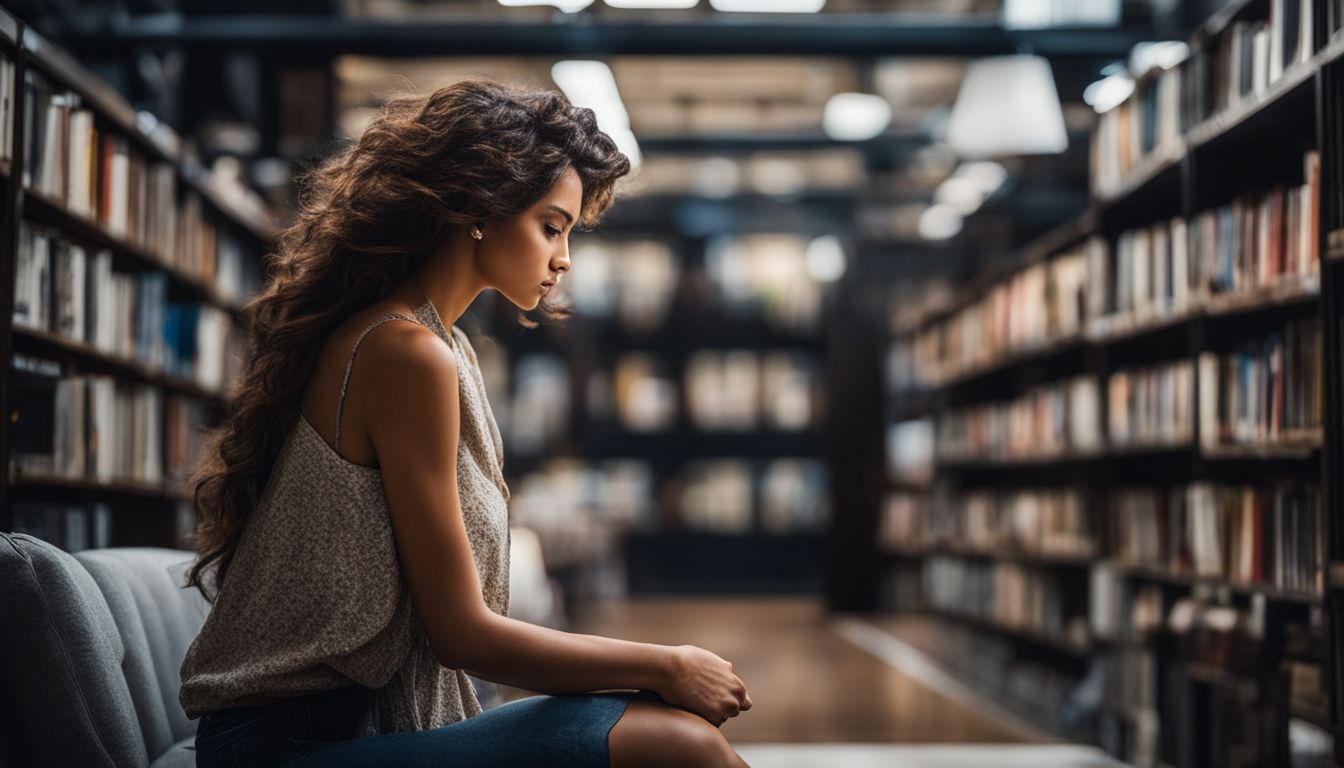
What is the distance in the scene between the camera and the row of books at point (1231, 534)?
3232mm

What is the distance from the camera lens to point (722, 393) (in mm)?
13602

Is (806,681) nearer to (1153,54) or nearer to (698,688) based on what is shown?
(1153,54)

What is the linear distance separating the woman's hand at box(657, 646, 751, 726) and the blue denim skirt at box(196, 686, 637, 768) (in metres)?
0.06

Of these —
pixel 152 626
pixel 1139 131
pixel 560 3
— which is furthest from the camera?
pixel 560 3

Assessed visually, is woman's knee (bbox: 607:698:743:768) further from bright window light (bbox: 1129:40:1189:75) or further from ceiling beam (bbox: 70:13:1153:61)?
ceiling beam (bbox: 70:13:1153:61)

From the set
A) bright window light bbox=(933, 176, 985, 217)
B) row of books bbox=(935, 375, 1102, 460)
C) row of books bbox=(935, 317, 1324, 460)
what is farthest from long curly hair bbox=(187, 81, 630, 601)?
bright window light bbox=(933, 176, 985, 217)

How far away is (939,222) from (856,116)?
12.5 feet

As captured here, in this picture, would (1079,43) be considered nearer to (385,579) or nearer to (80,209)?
(80,209)

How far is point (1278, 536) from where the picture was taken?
3355 millimetres

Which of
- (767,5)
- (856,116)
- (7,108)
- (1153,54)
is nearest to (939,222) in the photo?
(856,116)

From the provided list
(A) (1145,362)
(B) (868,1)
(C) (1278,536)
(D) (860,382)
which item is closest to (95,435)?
(C) (1278,536)

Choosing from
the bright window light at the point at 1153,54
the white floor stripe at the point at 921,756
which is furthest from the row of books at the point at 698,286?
the white floor stripe at the point at 921,756

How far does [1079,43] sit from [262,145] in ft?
12.1

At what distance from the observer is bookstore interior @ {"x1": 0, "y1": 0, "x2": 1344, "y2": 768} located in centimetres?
329
